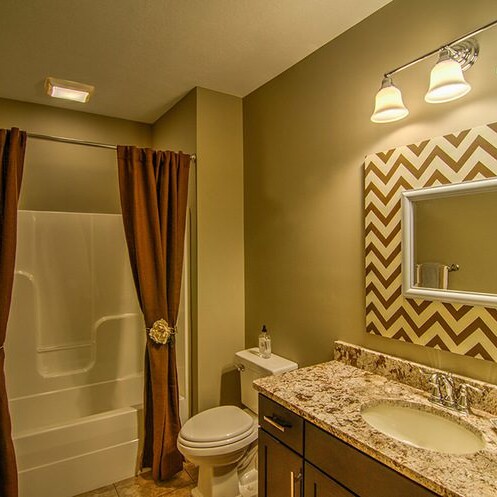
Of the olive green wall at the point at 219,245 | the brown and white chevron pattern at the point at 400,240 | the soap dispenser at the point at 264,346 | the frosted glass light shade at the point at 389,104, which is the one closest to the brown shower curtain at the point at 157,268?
the olive green wall at the point at 219,245

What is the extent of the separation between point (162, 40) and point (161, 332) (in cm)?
167

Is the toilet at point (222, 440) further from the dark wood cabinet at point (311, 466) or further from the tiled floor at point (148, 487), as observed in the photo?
the dark wood cabinet at point (311, 466)

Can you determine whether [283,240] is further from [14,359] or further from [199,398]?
[14,359]

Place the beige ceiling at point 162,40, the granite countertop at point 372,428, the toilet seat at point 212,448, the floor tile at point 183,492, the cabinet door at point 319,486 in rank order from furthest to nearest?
the floor tile at point 183,492
the toilet seat at point 212,448
the beige ceiling at point 162,40
the cabinet door at point 319,486
the granite countertop at point 372,428

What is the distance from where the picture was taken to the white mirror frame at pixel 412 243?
4.16ft

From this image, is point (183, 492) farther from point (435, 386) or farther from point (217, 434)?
point (435, 386)

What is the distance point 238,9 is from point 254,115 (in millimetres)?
863

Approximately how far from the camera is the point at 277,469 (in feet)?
4.52

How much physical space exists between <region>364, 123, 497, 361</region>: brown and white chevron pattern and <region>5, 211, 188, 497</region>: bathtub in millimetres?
1378

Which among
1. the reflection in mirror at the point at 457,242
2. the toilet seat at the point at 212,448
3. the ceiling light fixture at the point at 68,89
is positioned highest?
the ceiling light fixture at the point at 68,89

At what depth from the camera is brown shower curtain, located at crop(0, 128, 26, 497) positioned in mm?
1764

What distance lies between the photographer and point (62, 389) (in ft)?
8.61

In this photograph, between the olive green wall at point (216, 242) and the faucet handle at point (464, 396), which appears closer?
the faucet handle at point (464, 396)

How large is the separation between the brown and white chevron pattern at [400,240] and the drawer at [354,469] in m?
0.59
